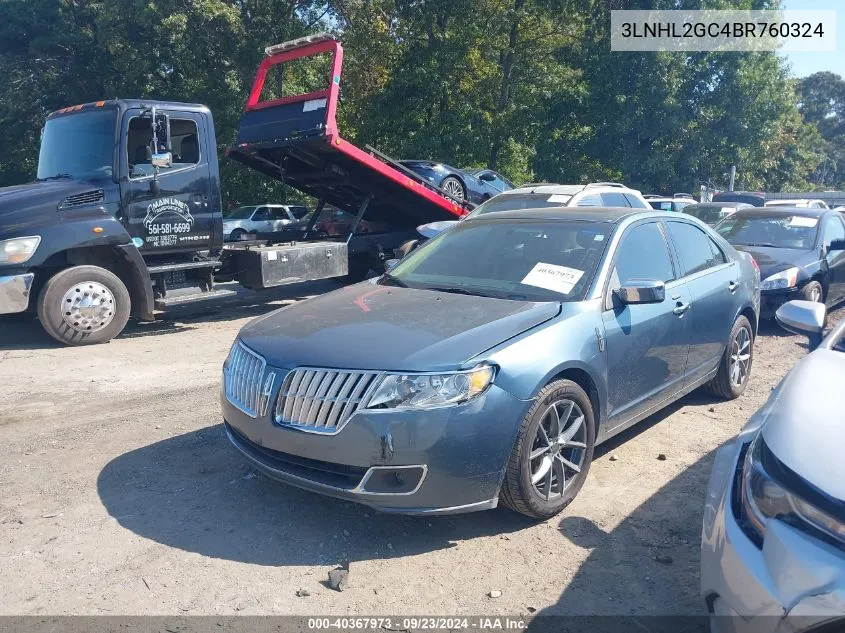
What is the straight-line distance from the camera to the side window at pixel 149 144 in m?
7.96

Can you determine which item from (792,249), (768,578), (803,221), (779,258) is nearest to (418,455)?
(768,578)

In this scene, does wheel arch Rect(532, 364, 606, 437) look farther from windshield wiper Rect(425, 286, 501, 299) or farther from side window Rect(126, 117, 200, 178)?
side window Rect(126, 117, 200, 178)

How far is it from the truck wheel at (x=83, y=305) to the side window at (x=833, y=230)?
30.1 ft

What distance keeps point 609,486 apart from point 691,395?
2194mm

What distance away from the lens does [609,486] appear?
14.1 ft

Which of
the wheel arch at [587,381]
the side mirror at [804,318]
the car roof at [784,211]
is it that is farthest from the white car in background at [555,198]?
the side mirror at [804,318]

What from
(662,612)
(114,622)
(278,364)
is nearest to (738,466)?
(662,612)

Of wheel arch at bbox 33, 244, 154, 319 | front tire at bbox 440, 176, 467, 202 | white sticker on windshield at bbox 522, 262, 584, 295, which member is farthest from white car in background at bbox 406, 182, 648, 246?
white sticker on windshield at bbox 522, 262, 584, 295

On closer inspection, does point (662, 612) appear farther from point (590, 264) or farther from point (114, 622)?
point (114, 622)

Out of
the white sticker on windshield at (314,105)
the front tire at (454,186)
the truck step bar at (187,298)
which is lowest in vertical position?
the truck step bar at (187,298)

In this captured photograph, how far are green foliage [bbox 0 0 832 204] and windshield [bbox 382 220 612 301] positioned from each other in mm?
15986

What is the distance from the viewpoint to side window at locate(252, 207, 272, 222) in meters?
18.3

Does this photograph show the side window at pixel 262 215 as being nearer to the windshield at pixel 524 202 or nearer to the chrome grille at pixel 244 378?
the windshield at pixel 524 202

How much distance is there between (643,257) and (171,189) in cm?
587
